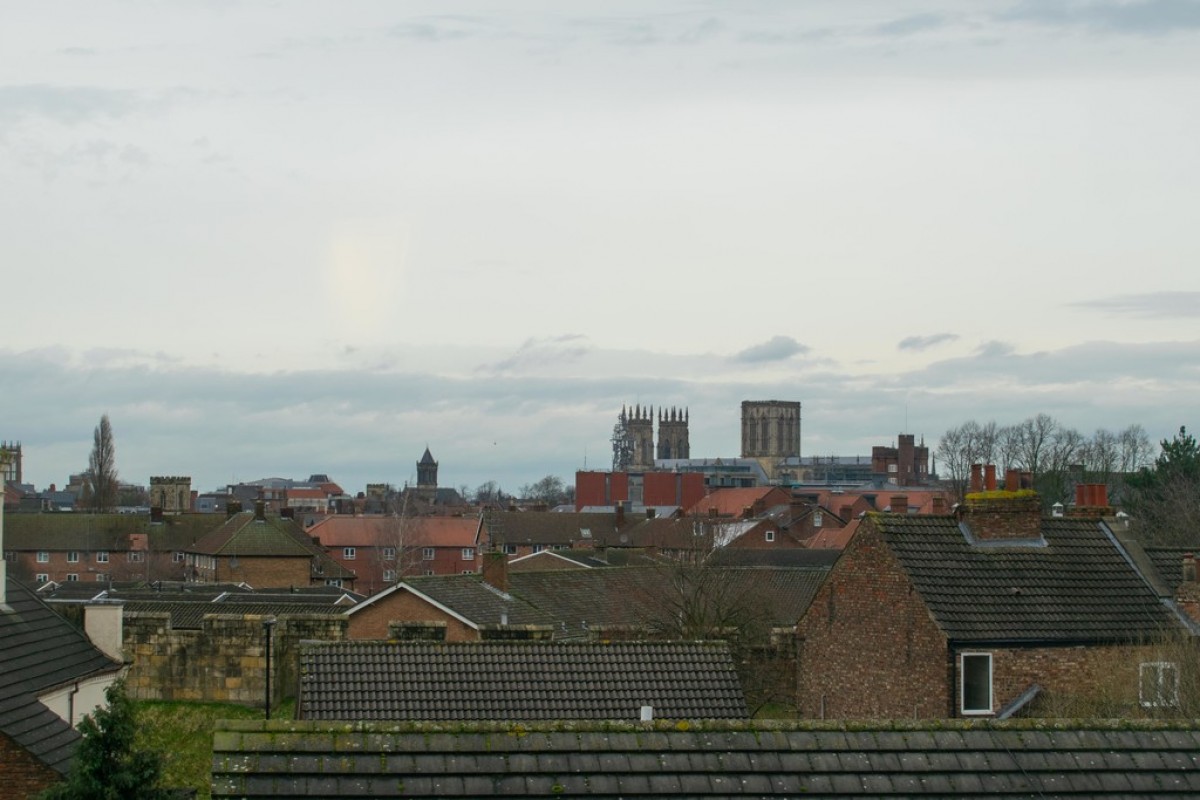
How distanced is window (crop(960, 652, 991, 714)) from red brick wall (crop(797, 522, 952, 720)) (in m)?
0.35

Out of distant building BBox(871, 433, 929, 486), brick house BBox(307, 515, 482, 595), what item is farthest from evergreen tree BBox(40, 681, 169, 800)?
distant building BBox(871, 433, 929, 486)

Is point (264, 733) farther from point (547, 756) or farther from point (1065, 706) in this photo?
point (1065, 706)

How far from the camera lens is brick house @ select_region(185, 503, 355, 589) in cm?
7188

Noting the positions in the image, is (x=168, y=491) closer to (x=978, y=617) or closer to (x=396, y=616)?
(x=396, y=616)

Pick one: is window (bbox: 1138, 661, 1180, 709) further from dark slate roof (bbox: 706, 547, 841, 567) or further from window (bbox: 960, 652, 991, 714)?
dark slate roof (bbox: 706, 547, 841, 567)

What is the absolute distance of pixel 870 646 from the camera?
2202 cm

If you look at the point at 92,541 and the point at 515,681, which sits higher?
the point at 515,681

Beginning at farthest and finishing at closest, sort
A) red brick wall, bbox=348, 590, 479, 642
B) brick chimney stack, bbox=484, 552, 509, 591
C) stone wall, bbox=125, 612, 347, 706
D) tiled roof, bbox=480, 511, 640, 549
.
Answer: tiled roof, bbox=480, 511, 640, 549, brick chimney stack, bbox=484, 552, 509, 591, red brick wall, bbox=348, 590, 479, 642, stone wall, bbox=125, 612, 347, 706

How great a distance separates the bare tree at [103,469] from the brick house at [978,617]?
331ft

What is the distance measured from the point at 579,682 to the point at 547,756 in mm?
9272

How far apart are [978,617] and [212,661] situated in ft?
47.9

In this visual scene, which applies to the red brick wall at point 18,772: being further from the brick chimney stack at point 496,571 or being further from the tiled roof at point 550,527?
the tiled roof at point 550,527

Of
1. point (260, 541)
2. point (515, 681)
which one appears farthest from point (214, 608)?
point (260, 541)

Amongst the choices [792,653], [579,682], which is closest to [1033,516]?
[792,653]
